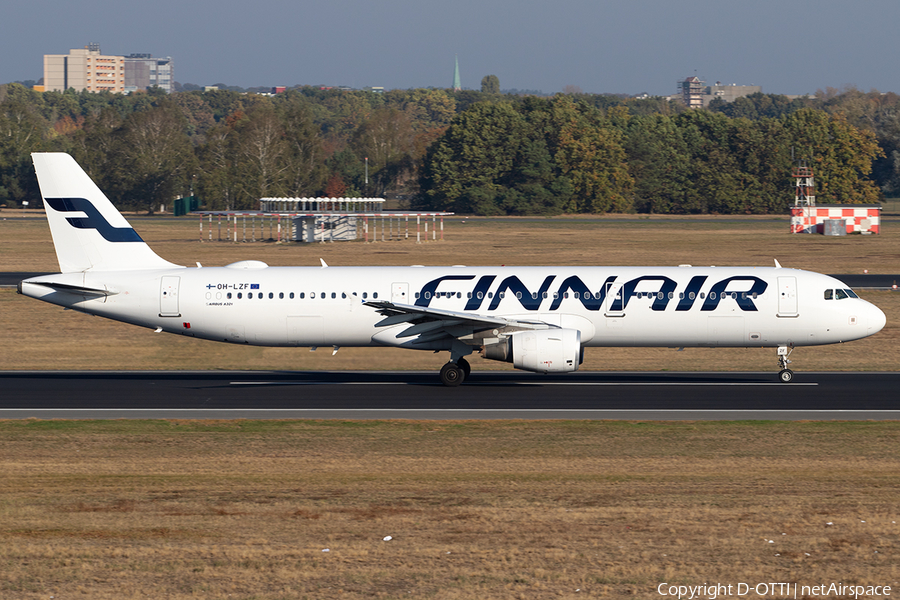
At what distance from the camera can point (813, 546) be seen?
17031 millimetres

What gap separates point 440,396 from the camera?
33.8 m

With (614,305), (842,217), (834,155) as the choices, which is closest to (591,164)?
(834,155)

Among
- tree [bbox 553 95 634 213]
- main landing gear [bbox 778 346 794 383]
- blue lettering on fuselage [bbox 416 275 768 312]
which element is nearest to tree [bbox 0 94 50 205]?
tree [bbox 553 95 634 213]

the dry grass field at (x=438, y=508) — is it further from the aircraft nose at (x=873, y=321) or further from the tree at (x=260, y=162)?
the tree at (x=260, y=162)

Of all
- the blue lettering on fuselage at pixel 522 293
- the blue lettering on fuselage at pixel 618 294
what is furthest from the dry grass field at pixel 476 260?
the blue lettering on fuselage at pixel 522 293

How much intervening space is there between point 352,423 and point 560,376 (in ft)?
40.1

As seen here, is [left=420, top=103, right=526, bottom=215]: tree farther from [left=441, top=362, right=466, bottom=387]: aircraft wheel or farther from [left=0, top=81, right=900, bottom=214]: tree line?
[left=441, top=362, right=466, bottom=387]: aircraft wheel

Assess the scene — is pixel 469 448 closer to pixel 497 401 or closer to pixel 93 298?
pixel 497 401

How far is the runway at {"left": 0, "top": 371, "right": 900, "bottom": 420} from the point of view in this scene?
30.3 m

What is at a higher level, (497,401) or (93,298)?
(93,298)

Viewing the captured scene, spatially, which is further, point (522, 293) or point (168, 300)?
point (168, 300)

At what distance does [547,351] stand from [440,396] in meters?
3.80

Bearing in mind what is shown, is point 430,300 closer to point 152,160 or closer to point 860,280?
point 860,280

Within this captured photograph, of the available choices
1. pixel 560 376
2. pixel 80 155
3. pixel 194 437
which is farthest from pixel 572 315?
pixel 80 155
